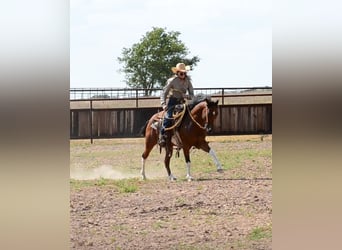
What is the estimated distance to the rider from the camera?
4578 mm

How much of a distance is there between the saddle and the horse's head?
17 cm

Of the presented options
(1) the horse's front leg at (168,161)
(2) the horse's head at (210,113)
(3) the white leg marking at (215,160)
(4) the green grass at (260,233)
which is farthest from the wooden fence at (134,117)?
(4) the green grass at (260,233)

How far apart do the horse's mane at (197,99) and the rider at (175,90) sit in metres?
0.04

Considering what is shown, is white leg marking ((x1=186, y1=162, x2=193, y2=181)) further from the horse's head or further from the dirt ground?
the horse's head

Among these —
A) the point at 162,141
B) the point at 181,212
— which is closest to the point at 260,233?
the point at 181,212

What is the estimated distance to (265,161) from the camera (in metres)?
4.70

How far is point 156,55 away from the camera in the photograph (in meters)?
4.57

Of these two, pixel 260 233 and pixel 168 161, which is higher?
pixel 168 161

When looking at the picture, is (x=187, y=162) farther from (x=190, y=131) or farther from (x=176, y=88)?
(x=176, y=88)

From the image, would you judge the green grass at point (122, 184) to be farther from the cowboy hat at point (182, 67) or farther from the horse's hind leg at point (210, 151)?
the cowboy hat at point (182, 67)

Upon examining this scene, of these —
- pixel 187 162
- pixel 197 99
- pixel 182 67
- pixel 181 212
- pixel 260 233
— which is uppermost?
pixel 182 67

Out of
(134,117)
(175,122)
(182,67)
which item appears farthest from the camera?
(175,122)

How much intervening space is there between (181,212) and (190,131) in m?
0.57

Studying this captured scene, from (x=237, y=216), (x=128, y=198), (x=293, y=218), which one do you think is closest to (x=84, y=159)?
(x=128, y=198)
